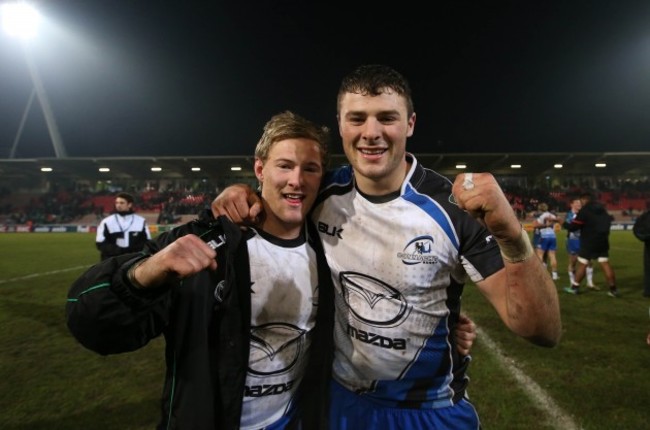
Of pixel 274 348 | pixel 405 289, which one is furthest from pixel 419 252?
pixel 274 348

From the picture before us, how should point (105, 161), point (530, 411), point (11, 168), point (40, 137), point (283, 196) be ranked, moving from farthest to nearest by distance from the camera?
point (40, 137), point (11, 168), point (105, 161), point (530, 411), point (283, 196)

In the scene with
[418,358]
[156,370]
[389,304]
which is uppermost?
[389,304]

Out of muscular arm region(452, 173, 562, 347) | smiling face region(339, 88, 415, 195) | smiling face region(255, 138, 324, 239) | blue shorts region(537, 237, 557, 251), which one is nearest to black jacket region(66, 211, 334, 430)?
smiling face region(255, 138, 324, 239)

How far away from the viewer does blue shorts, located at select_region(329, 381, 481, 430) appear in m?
1.97

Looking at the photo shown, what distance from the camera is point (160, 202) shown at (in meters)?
38.0

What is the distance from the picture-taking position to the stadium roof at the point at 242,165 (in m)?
30.8

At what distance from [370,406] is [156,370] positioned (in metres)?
3.81

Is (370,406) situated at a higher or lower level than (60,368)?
higher

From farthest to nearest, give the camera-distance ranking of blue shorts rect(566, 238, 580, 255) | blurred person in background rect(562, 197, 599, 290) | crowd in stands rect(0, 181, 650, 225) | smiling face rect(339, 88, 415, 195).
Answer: crowd in stands rect(0, 181, 650, 225), blue shorts rect(566, 238, 580, 255), blurred person in background rect(562, 197, 599, 290), smiling face rect(339, 88, 415, 195)

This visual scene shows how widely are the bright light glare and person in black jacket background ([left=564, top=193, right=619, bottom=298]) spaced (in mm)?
39816

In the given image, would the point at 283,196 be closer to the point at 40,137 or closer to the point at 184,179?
the point at 184,179

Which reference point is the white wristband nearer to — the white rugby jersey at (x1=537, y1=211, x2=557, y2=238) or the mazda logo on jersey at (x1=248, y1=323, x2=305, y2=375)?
the mazda logo on jersey at (x1=248, y1=323, x2=305, y2=375)

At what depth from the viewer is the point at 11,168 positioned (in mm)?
35500

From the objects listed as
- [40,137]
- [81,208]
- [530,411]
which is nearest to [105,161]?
[81,208]
